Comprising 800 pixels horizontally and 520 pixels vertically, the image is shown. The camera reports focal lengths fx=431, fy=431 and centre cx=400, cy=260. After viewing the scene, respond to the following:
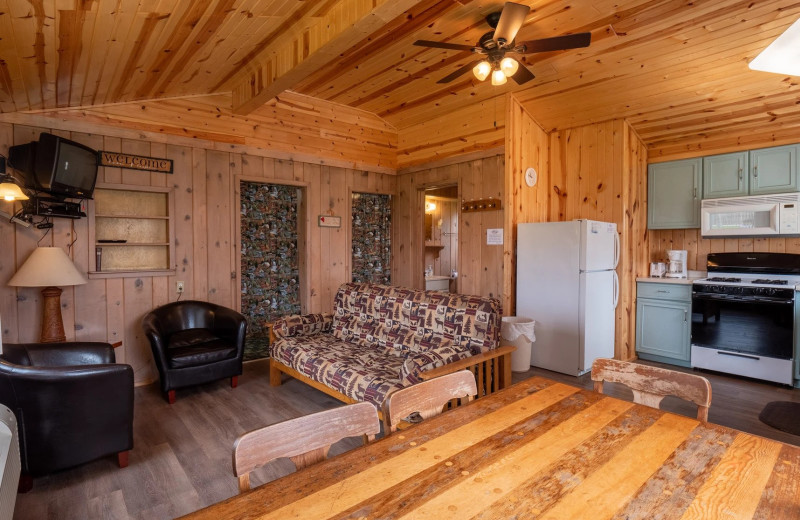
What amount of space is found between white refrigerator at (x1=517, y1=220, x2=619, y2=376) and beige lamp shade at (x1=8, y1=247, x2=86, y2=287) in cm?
409

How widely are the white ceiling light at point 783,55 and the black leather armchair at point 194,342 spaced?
148 inches

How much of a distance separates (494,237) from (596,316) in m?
1.37

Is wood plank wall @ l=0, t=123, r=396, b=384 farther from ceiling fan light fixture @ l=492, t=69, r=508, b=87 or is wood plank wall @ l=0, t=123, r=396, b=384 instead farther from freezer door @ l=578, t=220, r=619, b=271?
freezer door @ l=578, t=220, r=619, b=271

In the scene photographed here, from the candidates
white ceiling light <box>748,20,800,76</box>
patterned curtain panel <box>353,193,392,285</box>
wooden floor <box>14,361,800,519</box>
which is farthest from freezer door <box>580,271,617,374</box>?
white ceiling light <box>748,20,800,76</box>

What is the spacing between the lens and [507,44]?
2.86 metres

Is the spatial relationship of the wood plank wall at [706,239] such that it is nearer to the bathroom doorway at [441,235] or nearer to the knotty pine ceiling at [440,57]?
the knotty pine ceiling at [440,57]

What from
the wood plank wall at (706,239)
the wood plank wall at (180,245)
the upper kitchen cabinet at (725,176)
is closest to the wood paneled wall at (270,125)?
the wood plank wall at (180,245)

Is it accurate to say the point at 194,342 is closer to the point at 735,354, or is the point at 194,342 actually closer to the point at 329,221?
the point at 329,221

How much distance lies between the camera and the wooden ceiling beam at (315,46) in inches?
93.3

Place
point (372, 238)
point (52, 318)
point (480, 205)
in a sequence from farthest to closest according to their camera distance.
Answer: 1. point (372, 238)
2. point (480, 205)
3. point (52, 318)

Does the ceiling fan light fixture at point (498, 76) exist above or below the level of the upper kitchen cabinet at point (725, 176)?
above

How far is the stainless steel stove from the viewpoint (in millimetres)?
3789

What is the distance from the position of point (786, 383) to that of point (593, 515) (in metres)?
4.16

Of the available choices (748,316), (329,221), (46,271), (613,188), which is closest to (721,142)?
(613,188)
